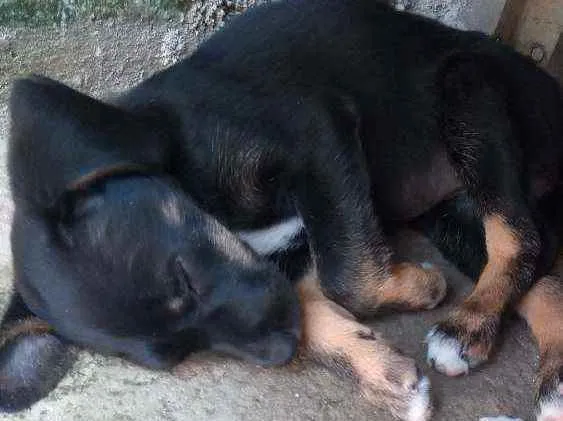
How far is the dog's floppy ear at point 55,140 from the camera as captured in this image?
2307 mm

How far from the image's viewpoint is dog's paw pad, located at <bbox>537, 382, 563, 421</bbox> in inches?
97.1

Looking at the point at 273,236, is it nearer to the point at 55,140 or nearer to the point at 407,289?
the point at 407,289

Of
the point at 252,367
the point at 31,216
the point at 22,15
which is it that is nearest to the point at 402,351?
the point at 252,367

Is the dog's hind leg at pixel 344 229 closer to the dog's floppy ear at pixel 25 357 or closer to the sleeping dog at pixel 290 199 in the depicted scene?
the sleeping dog at pixel 290 199

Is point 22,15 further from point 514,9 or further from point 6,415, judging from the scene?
point 514,9

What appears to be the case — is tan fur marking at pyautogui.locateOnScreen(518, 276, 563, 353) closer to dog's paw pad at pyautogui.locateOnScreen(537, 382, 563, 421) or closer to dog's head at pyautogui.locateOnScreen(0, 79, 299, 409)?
dog's paw pad at pyautogui.locateOnScreen(537, 382, 563, 421)

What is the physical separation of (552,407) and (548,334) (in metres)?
0.31

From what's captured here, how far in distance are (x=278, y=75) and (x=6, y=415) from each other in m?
1.50

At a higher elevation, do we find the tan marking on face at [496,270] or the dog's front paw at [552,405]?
the tan marking on face at [496,270]

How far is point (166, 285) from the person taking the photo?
2428 millimetres

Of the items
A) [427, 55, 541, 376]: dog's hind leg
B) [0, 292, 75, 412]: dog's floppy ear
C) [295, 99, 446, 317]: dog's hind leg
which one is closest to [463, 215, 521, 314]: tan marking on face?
[427, 55, 541, 376]: dog's hind leg

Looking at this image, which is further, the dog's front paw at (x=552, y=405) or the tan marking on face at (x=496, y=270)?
the tan marking on face at (x=496, y=270)

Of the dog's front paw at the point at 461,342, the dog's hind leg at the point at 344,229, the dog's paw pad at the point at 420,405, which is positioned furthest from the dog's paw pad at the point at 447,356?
the dog's hind leg at the point at 344,229

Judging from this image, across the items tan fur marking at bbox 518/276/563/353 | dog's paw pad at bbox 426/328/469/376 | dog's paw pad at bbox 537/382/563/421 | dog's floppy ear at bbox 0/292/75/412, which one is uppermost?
tan fur marking at bbox 518/276/563/353
